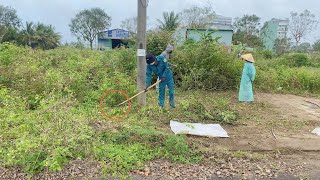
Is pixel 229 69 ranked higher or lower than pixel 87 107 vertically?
higher

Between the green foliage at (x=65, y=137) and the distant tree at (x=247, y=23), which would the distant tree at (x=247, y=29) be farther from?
the green foliage at (x=65, y=137)

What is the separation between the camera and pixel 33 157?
10.9 ft

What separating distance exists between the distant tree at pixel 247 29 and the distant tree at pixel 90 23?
859 inches

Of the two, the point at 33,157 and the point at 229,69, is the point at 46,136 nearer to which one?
the point at 33,157

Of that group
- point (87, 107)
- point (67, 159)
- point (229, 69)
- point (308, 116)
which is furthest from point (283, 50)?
point (67, 159)

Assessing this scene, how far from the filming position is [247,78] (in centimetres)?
735

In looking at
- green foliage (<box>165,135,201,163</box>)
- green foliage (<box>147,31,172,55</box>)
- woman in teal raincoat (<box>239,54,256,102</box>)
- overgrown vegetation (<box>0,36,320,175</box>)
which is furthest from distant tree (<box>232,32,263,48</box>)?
green foliage (<box>165,135,201,163</box>)

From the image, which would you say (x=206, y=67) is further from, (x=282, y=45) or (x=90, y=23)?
(x=90, y=23)

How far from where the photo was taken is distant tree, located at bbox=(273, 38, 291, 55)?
2658 centimetres

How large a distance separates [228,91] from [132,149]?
5.79 m

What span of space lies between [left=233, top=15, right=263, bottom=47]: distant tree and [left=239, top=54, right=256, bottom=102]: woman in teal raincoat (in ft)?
72.4

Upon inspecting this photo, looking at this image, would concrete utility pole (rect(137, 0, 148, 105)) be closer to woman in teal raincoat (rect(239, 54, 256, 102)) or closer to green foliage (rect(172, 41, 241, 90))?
woman in teal raincoat (rect(239, 54, 256, 102))

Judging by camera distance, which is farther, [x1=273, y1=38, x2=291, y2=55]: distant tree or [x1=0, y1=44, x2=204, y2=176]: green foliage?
[x1=273, y1=38, x2=291, y2=55]: distant tree

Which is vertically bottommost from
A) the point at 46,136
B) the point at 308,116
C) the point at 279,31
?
the point at 308,116
